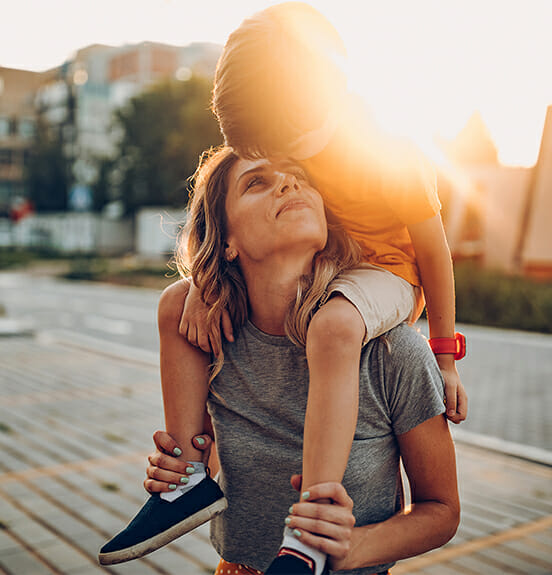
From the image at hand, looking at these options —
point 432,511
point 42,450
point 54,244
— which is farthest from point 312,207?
point 54,244

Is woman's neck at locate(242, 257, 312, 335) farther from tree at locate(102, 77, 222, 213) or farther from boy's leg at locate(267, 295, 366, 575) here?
tree at locate(102, 77, 222, 213)

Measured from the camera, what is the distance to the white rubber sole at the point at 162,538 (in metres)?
1.59

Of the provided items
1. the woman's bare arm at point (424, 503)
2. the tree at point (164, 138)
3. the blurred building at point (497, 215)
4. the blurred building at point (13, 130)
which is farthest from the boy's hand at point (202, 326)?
the blurred building at point (13, 130)

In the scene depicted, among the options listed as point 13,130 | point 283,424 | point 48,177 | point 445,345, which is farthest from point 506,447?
point 13,130

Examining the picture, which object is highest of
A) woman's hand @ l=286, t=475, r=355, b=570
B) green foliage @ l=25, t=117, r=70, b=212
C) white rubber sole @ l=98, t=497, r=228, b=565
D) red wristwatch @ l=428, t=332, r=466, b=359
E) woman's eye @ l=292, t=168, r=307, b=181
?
woman's eye @ l=292, t=168, r=307, b=181

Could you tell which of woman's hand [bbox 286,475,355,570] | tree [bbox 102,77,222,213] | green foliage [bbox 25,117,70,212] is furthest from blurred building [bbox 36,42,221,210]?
woman's hand [bbox 286,475,355,570]

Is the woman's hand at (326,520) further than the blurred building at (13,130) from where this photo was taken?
No

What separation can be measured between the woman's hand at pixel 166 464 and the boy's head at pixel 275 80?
0.67 meters

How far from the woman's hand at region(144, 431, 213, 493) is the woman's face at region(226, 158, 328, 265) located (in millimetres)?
440

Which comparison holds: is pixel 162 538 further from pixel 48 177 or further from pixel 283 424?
pixel 48 177

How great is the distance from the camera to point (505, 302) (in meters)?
17.2

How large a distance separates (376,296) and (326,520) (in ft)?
1.49

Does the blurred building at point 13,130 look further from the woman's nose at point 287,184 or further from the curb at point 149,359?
the woman's nose at point 287,184

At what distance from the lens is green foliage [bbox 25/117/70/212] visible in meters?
57.7
